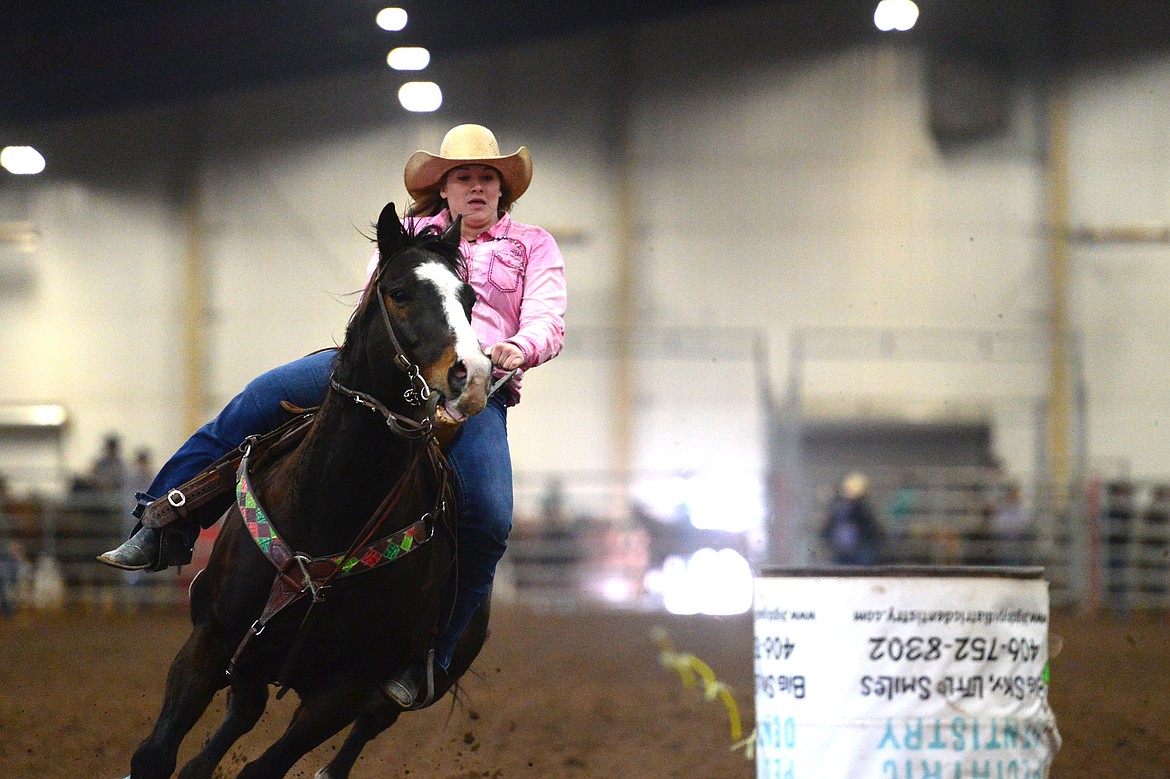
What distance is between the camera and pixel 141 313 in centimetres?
1759

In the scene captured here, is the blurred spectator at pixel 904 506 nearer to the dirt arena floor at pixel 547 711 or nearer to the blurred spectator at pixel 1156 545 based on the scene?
the blurred spectator at pixel 1156 545

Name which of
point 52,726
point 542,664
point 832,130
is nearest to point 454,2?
point 832,130

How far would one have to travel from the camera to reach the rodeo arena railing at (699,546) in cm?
1413

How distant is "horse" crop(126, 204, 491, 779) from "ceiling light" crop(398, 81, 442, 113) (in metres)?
13.7

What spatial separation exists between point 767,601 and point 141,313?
1493cm

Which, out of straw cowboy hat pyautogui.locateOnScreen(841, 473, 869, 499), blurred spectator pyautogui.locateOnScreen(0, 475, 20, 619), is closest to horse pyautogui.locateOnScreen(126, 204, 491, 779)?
straw cowboy hat pyautogui.locateOnScreen(841, 473, 869, 499)

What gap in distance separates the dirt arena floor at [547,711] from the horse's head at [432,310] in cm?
221

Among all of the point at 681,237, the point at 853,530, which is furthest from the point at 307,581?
the point at 681,237

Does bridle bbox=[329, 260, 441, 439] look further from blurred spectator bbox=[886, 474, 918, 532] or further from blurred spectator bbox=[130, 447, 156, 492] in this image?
blurred spectator bbox=[886, 474, 918, 532]

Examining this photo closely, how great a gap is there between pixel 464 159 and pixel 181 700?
1595mm

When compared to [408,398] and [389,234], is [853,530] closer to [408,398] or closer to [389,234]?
[389,234]

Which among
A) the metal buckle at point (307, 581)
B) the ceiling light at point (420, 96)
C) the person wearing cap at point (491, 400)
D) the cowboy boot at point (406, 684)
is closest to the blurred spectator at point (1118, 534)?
the ceiling light at point (420, 96)

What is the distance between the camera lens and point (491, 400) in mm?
3963

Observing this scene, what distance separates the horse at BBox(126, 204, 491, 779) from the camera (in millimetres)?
3125
